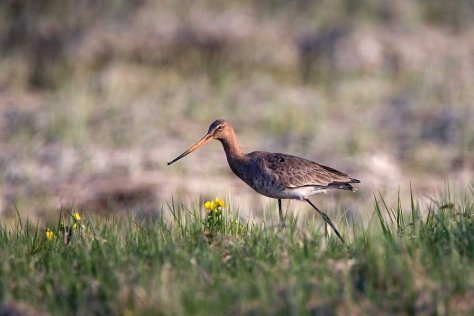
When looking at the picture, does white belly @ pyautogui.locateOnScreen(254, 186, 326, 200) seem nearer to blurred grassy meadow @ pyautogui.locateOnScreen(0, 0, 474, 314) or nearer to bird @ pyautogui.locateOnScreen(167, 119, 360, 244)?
bird @ pyautogui.locateOnScreen(167, 119, 360, 244)

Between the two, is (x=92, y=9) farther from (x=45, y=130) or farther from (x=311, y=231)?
(x=311, y=231)

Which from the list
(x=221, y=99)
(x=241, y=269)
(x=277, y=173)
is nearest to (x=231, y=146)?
(x=277, y=173)

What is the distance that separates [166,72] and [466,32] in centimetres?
603

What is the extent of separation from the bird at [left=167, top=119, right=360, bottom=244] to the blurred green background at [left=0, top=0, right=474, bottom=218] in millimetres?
2567

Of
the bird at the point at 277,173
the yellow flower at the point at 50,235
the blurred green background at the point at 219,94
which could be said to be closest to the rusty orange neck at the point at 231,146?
the bird at the point at 277,173

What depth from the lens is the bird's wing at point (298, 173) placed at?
7.94 metres

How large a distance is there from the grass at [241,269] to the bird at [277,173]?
3.48ft

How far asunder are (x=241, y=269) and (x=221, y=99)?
951 cm

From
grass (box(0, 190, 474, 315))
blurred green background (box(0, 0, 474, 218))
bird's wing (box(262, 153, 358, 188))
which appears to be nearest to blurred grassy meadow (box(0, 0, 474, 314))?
blurred green background (box(0, 0, 474, 218))

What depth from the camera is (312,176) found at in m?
8.07

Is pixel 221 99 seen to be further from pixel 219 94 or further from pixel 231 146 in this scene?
pixel 231 146

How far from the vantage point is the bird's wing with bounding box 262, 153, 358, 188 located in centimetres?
794

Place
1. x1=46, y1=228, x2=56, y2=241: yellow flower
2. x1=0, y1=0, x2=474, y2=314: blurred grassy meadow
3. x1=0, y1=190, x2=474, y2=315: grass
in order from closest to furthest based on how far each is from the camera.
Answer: x1=0, y1=190, x2=474, y2=315: grass
x1=46, y1=228, x2=56, y2=241: yellow flower
x1=0, y1=0, x2=474, y2=314: blurred grassy meadow

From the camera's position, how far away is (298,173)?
8.01 metres
